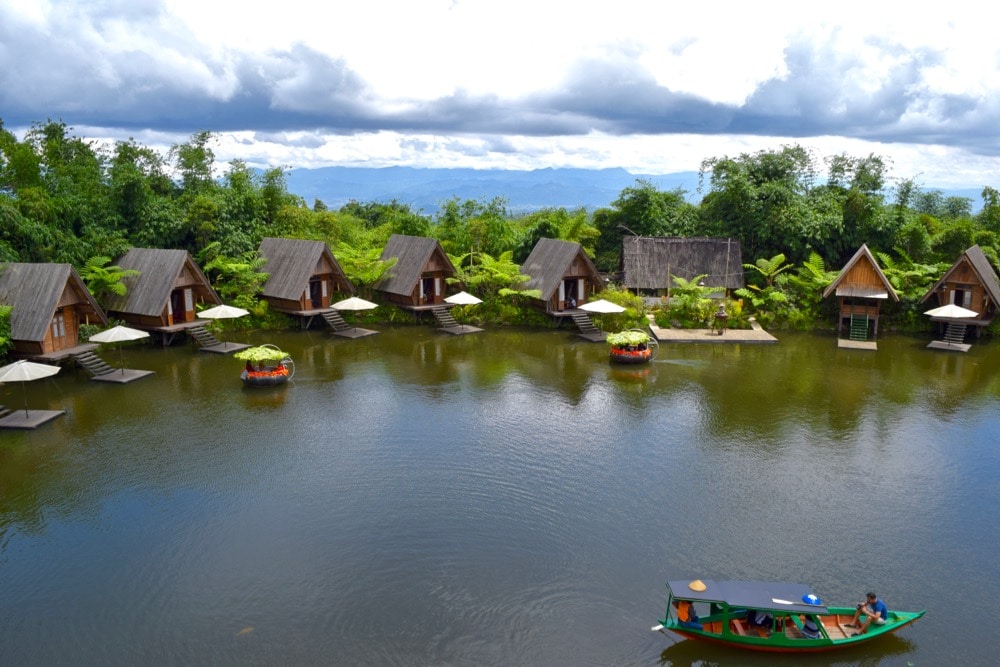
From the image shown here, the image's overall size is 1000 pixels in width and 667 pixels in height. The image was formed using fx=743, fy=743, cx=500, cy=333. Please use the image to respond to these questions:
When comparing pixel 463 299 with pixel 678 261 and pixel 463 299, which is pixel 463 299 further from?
pixel 678 261

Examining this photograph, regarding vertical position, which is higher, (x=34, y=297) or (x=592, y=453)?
(x=34, y=297)

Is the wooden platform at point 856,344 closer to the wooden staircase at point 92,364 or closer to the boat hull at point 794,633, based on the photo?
the boat hull at point 794,633

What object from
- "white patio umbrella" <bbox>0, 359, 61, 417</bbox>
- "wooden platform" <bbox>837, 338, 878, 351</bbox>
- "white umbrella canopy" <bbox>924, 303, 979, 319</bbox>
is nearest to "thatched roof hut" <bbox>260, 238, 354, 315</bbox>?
"white patio umbrella" <bbox>0, 359, 61, 417</bbox>

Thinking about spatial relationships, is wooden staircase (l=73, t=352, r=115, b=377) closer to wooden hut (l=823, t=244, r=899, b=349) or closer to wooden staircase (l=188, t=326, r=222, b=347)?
wooden staircase (l=188, t=326, r=222, b=347)

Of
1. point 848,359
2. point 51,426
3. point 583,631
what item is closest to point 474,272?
point 848,359

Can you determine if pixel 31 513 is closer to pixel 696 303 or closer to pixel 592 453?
pixel 592 453

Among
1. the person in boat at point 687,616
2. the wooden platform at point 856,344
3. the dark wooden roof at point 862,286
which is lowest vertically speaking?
the person in boat at point 687,616

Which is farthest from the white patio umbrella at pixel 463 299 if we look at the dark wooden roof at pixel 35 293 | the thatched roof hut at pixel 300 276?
the dark wooden roof at pixel 35 293
